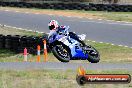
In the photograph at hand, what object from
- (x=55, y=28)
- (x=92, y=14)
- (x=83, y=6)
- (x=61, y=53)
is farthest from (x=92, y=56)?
(x=83, y=6)

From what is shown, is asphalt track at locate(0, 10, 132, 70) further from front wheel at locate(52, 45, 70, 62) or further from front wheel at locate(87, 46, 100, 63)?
front wheel at locate(87, 46, 100, 63)

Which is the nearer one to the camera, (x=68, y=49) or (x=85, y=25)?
(x=68, y=49)

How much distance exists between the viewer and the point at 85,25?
31.6 metres

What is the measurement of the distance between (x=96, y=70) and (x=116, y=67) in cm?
121

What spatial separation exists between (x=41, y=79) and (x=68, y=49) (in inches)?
149

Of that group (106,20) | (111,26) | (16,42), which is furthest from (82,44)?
(106,20)

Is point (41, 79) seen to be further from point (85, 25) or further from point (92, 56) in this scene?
point (85, 25)

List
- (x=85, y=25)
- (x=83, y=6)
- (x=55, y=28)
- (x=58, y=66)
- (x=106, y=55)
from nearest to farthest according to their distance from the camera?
(x=55, y=28), (x=58, y=66), (x=106, y=55), (x=85, y=25), (x=83, y=6)

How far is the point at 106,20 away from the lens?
115ft

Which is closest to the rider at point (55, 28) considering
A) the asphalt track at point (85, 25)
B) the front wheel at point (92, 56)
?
the front wheel at point (92, 56)

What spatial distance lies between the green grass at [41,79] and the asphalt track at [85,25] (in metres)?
11.1

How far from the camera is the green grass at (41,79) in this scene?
35.2 feet

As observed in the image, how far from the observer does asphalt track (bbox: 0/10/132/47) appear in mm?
25891

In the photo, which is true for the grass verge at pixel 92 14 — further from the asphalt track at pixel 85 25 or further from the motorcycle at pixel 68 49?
the motorcycle at pixel 68 49
